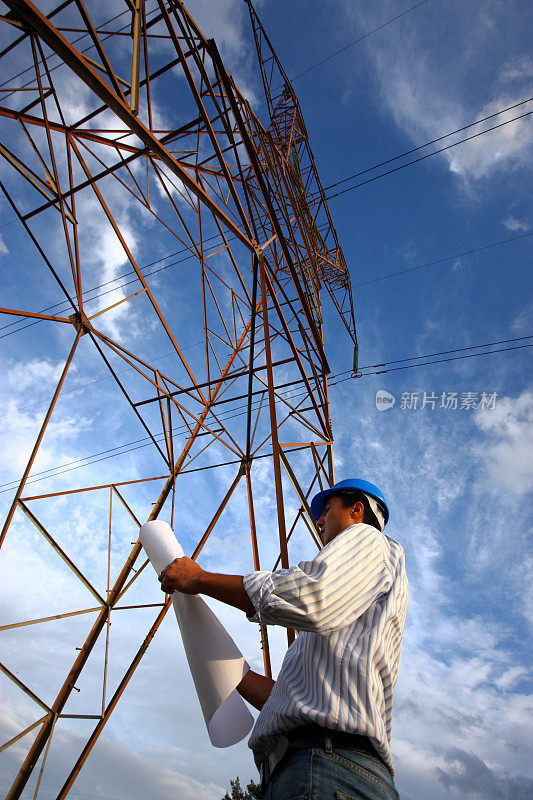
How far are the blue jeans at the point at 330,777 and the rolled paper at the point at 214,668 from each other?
0.38m

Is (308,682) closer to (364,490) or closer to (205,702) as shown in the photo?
(205,702)

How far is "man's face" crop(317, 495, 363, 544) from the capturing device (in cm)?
198

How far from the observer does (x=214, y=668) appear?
1.77 m

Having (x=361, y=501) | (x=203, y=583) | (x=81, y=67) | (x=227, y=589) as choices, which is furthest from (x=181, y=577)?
(x=81, y=67)

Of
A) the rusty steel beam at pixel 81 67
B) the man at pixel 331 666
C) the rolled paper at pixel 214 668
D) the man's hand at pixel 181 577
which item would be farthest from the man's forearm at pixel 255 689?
the rusty steel beam at pixel 81 67

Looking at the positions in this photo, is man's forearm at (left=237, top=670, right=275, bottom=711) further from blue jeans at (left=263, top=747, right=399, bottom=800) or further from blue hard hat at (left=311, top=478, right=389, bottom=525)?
blue hard hat at (left=311, top=478, right=389, bottom=525)

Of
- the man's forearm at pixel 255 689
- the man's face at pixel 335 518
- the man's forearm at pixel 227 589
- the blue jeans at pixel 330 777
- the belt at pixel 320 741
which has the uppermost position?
the man's face at pixel 335 518

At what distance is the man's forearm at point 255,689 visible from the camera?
196 centimetres

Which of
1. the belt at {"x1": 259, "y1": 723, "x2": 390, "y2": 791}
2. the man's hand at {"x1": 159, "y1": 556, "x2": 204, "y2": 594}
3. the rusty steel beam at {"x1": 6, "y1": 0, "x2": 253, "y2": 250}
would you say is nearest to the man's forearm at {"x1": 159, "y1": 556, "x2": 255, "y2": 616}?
the man's hand at {"x1": 159, "y1": 556, "x2": 204, "y2": 594}

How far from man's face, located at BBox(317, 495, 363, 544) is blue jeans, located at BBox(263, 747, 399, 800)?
2.54 feet

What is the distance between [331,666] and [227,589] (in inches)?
16.8

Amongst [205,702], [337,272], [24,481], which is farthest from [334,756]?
[337,272]

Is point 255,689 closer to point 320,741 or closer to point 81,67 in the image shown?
point 320,741

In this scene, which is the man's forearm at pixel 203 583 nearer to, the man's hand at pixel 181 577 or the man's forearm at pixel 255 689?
the man's hand at pixel 181 577
